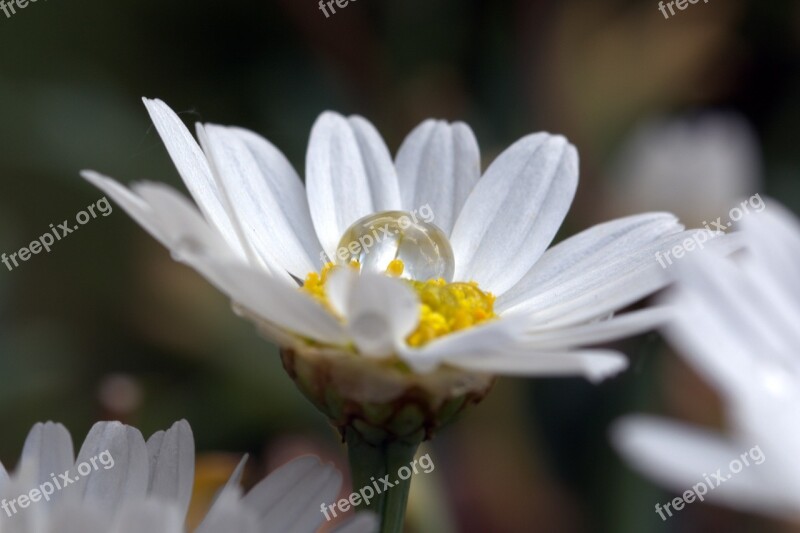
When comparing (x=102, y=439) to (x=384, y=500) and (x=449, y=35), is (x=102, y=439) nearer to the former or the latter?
(x=384, y=500)

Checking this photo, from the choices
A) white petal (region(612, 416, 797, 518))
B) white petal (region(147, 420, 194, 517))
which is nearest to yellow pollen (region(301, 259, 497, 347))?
white petal (region(147, 420, 194, 517))

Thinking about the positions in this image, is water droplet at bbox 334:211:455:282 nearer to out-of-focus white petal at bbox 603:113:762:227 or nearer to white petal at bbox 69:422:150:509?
white petal at bbox 69:422:150:509

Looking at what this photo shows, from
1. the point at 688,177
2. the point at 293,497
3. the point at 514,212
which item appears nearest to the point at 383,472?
the point at 293,497

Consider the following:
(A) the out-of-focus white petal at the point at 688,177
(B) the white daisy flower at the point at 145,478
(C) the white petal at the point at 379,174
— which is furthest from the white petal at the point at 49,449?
(A) the out-of-focus white petal at the point at 688,177

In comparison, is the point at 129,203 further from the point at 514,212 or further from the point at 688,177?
the point at 688,177

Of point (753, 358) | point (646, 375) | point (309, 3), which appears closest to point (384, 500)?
point (753, 358)

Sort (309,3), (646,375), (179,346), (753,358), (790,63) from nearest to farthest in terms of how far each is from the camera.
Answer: (753,358)
(646,375)
(179,346)
(309,3)
(790,63)
